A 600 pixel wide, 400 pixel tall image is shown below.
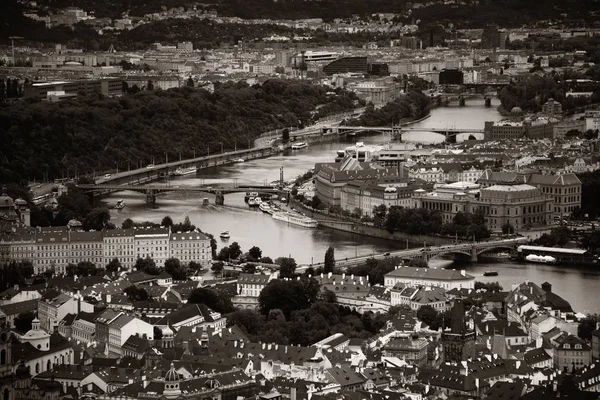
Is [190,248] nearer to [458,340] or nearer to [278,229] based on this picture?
[278,229]

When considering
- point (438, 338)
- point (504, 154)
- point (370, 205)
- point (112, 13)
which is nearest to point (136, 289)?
point (438, 338)

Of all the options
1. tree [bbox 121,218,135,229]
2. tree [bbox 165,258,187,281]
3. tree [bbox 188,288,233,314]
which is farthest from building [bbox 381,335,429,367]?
tree [bbox 121,218,135,229]

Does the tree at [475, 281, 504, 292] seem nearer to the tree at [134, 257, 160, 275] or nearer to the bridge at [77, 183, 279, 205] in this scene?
the tree at [134, 257, 160, 275]

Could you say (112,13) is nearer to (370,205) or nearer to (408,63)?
(408,63)

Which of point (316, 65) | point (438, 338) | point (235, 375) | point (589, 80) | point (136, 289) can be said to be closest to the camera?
point (235, 375)

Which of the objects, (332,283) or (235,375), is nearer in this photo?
(235,375)

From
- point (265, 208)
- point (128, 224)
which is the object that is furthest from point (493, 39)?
point (128, 224)
